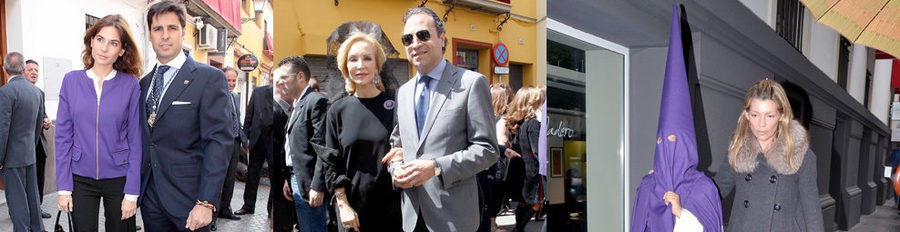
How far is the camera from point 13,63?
Answer: 122 inches

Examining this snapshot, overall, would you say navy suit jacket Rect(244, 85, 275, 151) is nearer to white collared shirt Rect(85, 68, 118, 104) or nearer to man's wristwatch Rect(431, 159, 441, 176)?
white collared shirt Rect(85, 68, 118, 104)

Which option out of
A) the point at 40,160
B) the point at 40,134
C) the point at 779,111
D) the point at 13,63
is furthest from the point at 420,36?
the point at 40,160

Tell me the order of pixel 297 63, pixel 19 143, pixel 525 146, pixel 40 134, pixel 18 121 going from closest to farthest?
1. pixel 297 63
2. pixel 525 146
3. pixel 18 121
4. pixel 19 143
5. pixel 40 134

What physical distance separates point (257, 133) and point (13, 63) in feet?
8.12

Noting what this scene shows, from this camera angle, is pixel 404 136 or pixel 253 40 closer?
pixel 404 136

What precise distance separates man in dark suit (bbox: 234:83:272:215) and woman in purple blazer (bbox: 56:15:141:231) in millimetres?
310

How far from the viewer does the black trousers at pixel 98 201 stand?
5.36 ft

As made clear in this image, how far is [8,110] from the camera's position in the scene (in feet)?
10.7

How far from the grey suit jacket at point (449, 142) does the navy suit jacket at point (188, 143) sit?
1.78ft

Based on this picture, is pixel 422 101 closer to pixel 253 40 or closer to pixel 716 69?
pixel 253 40

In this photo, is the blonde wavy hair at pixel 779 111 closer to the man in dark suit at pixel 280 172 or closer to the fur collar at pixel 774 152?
the fur collar at pixel 774 152

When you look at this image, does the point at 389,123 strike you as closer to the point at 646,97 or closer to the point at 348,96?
the point at 348,96

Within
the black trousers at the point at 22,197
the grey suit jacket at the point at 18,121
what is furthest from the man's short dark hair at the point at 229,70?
the black trousers at the point at 22,197

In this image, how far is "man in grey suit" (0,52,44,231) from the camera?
3229mm
